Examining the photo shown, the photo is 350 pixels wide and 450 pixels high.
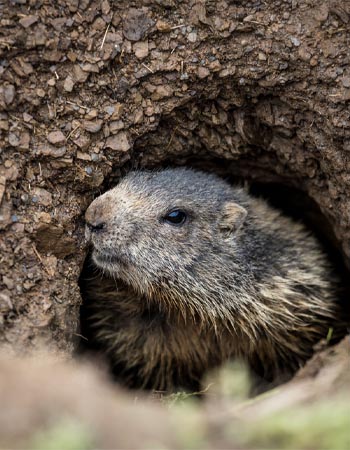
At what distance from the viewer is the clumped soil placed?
5.82 meters

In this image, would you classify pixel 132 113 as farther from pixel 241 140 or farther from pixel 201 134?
pixel 241 140

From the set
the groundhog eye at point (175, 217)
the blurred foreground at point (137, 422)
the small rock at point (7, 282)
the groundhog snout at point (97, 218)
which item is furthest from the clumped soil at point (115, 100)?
the blurred foreground at point (137, 422)

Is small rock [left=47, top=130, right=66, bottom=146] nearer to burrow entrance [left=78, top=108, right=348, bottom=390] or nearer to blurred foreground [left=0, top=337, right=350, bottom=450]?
burrow entrance [left=78, top=108, right=348, bottom=390]

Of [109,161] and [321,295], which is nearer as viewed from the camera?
[109,161]

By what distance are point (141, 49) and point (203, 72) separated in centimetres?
71

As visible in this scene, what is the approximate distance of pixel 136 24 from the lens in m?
6.14

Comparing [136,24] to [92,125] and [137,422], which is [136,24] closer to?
[92,125]

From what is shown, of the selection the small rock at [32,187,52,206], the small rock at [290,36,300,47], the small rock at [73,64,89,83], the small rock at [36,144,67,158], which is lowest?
the small rock at [32,187,52,206]

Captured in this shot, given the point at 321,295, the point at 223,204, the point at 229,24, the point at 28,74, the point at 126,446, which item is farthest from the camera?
the point at 321,295

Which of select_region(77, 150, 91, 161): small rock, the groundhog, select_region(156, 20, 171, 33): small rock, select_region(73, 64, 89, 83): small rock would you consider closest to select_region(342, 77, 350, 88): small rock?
the groundhog

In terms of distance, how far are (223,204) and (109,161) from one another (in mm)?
1345

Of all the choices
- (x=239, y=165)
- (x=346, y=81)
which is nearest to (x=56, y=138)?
(x=239, y=165)

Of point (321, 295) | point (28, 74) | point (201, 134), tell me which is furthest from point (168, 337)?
point (28, 74)

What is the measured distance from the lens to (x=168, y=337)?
6.92 metres
